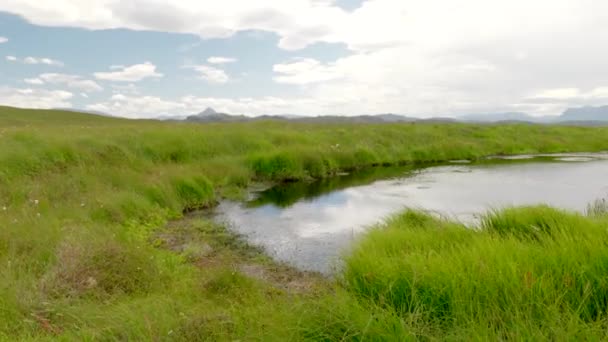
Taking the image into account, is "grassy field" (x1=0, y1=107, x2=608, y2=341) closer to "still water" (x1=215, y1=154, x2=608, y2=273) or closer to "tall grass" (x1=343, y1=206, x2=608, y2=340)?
"tall grass" (x1=343, y1=206, x2=608, y2=340)

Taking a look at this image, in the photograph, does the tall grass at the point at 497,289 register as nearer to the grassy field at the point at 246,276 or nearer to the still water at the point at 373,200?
the grassy field at the point at 246,276

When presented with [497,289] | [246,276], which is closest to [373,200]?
[246,276]

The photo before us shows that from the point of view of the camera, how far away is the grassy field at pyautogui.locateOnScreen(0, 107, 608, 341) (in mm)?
3684

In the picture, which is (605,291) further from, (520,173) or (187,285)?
(520,173)

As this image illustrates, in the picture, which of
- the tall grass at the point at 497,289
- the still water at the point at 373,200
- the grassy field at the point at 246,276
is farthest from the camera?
the still water at the point at 373,200

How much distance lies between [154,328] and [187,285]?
2.05 metres

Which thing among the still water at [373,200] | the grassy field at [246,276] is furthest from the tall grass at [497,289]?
the still water at [373,200]

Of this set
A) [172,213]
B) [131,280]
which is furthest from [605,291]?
[172,213]

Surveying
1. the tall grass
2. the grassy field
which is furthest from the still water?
the tall grass

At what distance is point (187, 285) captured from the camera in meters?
5.84

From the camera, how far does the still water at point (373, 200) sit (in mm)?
9812

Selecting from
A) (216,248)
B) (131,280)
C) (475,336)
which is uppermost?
(475,336)

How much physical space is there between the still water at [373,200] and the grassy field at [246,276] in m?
1.16

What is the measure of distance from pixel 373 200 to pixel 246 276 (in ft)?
28.6
